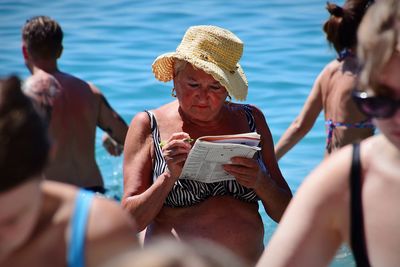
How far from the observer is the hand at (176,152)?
4.30 meters

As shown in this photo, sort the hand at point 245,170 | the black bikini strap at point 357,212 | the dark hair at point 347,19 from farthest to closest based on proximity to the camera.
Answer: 1. the dark hair at point 347,19
2. the hand at point 245,170
3. the black bikini strap at point 357,212

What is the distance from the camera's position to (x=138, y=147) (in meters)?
4.50

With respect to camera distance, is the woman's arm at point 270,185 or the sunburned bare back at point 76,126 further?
the sunburned bare back at point 76,126

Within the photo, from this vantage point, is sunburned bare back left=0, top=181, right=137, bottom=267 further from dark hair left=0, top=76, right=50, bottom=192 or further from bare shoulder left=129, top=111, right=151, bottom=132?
bare shoulder left=129, top=111, right=151, bottom=132

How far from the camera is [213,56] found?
4617 mm

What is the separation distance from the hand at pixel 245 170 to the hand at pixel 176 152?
208 mm

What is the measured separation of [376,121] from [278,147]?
3.96 m

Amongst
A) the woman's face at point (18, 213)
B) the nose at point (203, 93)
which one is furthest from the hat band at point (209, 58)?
the woman's face at point (18, 213)

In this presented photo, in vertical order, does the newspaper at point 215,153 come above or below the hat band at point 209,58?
below

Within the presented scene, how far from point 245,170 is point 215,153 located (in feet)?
0.57

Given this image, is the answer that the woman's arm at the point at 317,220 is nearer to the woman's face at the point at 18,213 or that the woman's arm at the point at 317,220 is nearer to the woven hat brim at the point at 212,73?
the woman's face at the point at 18,213

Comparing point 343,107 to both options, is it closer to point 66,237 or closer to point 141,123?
point 141,123

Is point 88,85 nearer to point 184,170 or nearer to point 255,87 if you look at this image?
point 184,170

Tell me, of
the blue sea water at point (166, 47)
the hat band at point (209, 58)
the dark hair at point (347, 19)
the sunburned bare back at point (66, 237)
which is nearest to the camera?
the sunburned bare back at point (66, 237)
